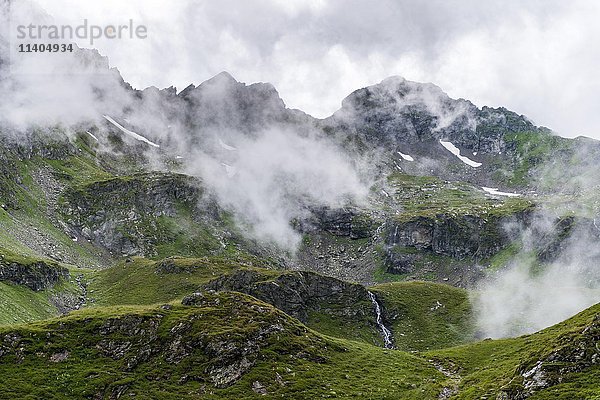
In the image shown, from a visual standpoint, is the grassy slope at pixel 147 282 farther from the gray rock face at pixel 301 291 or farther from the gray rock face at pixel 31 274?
the gray rock face at pixel 31 274

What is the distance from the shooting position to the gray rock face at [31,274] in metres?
144

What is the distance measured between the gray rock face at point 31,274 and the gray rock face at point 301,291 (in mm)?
50510

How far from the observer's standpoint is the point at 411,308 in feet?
583

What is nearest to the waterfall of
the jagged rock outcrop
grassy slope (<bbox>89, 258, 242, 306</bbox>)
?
grassy slope (<bbox>89, 258, 242, 306</bbox>)

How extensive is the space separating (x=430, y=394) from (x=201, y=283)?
12311 cm

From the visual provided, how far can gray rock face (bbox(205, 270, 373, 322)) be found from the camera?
157875mm

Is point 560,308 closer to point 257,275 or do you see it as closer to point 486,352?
point 486,352

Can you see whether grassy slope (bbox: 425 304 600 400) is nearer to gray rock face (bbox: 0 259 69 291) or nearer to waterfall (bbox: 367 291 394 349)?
waterfall (bbox: 367 291 394 349)

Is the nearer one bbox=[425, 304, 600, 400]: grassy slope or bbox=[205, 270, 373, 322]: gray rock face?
bbox=[425, 304, 600, 400]: grassy slope

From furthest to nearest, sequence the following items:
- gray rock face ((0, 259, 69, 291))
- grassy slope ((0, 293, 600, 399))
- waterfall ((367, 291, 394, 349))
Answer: waterfall ((367, 291, 394, 349)), gray rock face ((0, 259, 69, 291)), grassy slope ((0, 293, 600, 399))

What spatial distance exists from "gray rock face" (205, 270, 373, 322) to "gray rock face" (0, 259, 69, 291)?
166ft

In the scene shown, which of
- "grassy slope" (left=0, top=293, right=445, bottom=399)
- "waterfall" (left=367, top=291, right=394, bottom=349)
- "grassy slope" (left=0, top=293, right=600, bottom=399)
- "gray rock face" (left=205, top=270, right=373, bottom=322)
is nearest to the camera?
"grassy slope" (left=0, top=293, right=600, bottom=399)

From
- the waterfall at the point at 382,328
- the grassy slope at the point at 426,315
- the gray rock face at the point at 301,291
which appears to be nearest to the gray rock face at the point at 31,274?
the gray rock face at the point at 301,291

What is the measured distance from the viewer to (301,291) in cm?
16762
